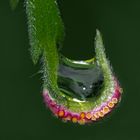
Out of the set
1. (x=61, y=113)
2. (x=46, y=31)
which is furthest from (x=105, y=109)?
(x=46, y=31)

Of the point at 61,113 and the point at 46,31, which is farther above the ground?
the point at 46,31

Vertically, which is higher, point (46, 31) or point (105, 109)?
point (46, 31)

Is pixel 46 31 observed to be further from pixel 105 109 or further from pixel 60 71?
pixel 105 109

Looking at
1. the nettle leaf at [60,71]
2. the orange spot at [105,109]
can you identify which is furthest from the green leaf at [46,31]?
the orange spot at [105,109]

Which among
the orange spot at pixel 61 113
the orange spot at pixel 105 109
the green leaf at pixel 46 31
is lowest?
the orange spot at pixel 105 109

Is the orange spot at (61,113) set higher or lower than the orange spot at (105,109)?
higher

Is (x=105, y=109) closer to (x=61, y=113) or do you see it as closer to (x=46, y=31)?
(x=61, y=113)

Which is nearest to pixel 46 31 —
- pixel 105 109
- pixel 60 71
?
pixel 60 71

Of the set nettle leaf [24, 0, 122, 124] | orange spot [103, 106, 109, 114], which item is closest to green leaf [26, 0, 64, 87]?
nettle leaf [24, 0, 122, 124]

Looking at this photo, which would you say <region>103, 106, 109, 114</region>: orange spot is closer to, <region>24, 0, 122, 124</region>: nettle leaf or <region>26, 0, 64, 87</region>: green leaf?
<region>24, 0, 122, 124</region>: nettle leaf

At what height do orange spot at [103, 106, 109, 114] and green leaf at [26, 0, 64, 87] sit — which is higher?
green leaf at [26, 0, 64, 87]

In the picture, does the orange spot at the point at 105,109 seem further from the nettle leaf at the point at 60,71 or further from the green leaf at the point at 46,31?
the green leaf at the point at 46,31

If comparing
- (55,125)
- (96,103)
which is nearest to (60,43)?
(96,103)
